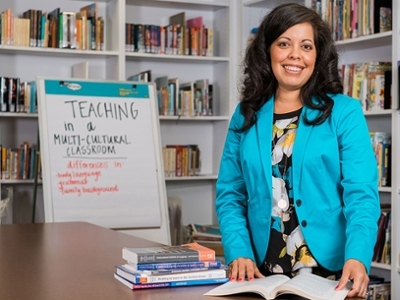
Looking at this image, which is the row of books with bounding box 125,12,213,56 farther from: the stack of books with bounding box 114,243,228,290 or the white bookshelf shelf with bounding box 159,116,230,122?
the stack of books with bounding box 114,243,228,290

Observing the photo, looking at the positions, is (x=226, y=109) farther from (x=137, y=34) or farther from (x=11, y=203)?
(x=11, y=203)

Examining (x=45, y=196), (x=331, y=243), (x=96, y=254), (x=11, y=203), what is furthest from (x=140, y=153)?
(x=331, y=243)

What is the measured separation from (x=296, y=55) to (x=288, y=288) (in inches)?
27.6

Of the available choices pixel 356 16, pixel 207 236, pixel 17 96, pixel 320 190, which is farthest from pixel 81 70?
pixel 320 190

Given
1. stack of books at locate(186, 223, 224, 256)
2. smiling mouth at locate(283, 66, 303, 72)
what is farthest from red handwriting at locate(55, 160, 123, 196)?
smiling mouth at locate(283, 66, 303, 72)

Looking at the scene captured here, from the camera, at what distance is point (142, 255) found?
156 cm

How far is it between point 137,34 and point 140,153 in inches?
42.2

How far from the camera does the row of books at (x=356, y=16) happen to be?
4059 mm

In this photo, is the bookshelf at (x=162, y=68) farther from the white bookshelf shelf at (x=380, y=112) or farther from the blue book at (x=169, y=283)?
the blue book at (x=169, y=283)

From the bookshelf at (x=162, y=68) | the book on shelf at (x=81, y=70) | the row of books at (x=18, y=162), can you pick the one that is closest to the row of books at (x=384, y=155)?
the bookshelf at (x=162, y=68)

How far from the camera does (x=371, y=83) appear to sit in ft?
13.5

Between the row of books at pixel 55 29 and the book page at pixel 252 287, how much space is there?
11.1ft

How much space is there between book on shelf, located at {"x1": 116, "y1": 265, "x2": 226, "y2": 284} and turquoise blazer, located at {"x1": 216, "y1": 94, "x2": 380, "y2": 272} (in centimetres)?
28

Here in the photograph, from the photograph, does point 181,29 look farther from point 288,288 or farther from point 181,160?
point 288,288
